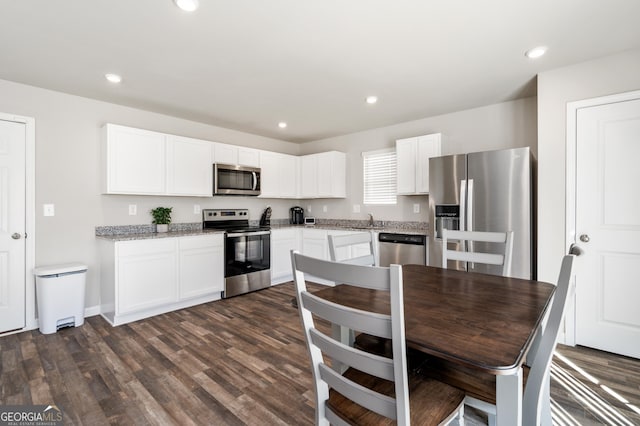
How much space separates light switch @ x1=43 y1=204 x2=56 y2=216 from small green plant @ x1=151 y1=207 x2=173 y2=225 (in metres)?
0.95

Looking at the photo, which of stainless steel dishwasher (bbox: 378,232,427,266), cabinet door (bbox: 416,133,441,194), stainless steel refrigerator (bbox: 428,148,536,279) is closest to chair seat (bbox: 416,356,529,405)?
stainless steel refrigerator (bbox: 428,148,536,279)

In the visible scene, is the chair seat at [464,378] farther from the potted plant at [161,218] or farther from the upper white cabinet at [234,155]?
the upper white cabinet at [234,155]

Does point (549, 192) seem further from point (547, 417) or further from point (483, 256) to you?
point (547, 417)

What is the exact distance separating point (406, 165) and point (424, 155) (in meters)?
0.27

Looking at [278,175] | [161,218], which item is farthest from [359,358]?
[278,175]

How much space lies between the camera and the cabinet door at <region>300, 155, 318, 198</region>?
205 inches

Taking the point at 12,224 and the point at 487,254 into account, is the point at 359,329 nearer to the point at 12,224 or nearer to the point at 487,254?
the point at 487,254

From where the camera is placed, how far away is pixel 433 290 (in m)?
1.56

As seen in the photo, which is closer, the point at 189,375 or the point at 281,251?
the point at 189,375

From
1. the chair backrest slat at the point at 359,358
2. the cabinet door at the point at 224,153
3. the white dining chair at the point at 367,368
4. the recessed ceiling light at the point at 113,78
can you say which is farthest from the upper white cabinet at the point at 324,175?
the chair backrest slat at the point at 359,358

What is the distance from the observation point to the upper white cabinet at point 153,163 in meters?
3.35

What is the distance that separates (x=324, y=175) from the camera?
510 centimetres

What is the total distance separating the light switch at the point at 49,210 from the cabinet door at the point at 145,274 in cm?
82

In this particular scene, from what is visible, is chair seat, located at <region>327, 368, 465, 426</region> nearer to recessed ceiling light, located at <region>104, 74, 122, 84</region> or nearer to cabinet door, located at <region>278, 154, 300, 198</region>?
recessed ceiling light, located at <region>104, 74, 122, 84</region>
